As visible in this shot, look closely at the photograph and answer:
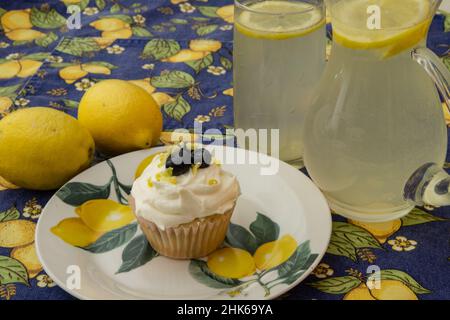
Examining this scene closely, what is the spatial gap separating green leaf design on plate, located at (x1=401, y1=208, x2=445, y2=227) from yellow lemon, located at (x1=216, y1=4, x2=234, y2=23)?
68cm

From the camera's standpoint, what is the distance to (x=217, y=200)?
0.68 metres

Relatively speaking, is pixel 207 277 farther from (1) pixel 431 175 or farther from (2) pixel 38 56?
(2) pixel 38 56

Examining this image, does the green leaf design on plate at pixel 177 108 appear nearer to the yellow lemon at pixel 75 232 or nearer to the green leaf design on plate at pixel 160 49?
the green leaf design on plate at pixel 160 49

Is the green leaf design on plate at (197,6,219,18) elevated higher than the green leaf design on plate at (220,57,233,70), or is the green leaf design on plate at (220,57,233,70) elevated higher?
the green leaf design on plate at (197,6,219,18)

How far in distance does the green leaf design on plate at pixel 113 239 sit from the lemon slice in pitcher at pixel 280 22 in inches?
11.0

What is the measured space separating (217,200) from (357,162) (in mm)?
158

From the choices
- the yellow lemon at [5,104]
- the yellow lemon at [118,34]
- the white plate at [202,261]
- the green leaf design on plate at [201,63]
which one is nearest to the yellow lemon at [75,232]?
the white plate at [202,261]

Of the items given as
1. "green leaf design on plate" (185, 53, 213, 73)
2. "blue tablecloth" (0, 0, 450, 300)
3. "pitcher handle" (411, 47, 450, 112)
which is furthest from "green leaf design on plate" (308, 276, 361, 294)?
"green leaf design on plate" (185, 53, 213, 73)

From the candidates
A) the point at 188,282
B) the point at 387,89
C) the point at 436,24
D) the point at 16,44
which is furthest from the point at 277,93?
the point at 16,44

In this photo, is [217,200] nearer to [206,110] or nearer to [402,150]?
[402,150]

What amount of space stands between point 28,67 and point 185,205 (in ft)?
2.00

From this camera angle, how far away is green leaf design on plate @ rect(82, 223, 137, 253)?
0.70 m

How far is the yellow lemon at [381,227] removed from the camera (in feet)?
2.34

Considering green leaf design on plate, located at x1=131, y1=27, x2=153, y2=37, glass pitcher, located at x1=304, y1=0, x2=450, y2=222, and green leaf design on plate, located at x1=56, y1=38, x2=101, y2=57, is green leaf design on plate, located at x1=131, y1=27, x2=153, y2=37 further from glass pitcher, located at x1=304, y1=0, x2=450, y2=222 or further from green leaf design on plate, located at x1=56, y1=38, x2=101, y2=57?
glass pitcher, located at x1=304, y1=0, x2=450, y2=222
